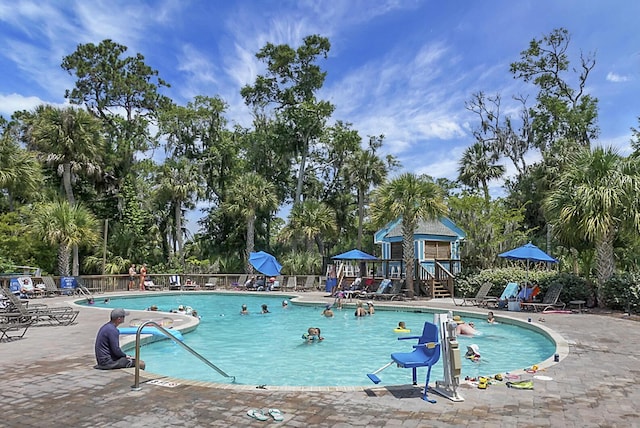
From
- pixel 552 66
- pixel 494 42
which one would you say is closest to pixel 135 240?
pixel 494 42

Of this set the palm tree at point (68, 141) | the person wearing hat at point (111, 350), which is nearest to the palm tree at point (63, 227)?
the palm tree at point (68, 141)

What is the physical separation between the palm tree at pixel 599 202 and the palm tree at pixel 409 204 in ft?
17.3

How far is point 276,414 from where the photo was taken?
503 centimetres

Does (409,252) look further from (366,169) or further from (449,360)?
(449,360)

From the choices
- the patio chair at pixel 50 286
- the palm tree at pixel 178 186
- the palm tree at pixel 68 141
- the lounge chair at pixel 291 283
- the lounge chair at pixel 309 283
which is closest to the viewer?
the patio chair at pixel 50 286

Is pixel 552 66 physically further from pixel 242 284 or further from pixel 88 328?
pixel 88 328

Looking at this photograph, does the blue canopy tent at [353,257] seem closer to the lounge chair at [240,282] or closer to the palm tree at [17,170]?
the lounge chair at [240,282]

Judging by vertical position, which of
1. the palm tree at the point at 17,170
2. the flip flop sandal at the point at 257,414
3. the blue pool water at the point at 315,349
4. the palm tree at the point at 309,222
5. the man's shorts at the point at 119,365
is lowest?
the blue pool water at the point at 315,349

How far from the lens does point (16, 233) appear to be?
2503 cm

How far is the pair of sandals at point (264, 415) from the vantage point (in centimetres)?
494

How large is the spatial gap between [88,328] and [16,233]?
1715cm

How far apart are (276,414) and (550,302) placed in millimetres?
13566

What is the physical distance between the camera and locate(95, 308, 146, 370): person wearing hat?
7.16m

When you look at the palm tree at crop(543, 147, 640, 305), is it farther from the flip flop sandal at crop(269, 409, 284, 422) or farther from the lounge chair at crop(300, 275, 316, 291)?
the lounge chair at crop(300, 275, 316, 291)
